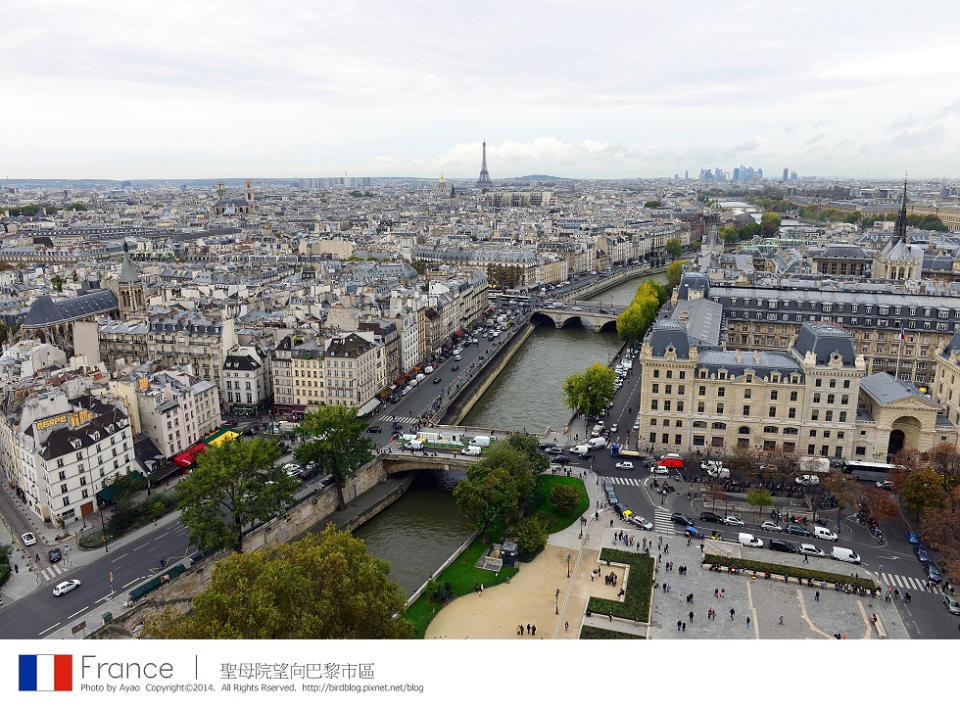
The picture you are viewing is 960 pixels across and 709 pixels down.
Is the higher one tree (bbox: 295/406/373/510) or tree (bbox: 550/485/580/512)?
tree (bbox: 295/406/373/510)

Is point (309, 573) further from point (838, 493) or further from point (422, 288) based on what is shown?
point (422, 288)

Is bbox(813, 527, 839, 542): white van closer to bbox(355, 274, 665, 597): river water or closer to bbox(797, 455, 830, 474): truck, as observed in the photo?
bbox(797, 455, 830, 474): truck

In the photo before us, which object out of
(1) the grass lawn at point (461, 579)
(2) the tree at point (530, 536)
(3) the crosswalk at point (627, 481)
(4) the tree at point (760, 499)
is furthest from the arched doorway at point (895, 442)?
(1) the grass lawn at point (461, 579)

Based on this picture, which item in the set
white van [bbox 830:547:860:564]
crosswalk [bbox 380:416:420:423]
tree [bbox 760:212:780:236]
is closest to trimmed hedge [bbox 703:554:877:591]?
white van [bbox 830:547:860:564]
